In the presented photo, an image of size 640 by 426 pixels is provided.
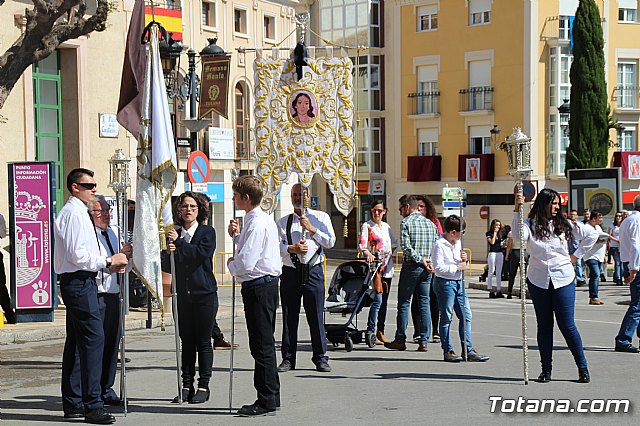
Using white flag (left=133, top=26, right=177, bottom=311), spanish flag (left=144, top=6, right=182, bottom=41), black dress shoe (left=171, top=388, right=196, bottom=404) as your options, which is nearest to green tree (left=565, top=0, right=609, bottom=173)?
spanish flag (left=144, top=6, right=182, bottom=41)

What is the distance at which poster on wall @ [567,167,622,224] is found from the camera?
2984 centimetres

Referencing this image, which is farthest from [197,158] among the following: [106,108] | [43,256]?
[106,108]

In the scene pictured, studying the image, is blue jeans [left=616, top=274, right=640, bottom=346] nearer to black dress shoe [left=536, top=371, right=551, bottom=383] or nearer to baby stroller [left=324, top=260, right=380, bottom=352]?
black dress shoe [left=536, top=371, right=551, bottom=383]

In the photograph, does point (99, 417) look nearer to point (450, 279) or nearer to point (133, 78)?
point (133, 78)

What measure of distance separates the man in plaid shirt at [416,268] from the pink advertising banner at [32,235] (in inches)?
251

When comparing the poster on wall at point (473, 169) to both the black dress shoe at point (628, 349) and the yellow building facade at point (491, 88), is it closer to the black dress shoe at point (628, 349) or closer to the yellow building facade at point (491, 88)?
the yellow building facade at point (491, 88)

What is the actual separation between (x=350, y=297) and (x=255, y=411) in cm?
536

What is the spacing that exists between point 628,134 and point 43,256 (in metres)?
40.2

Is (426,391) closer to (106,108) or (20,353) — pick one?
(20,353)

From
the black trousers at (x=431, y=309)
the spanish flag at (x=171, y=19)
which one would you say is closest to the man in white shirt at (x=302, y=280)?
the black trousers at (x=431, y=309)

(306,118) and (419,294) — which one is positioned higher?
(306,118)

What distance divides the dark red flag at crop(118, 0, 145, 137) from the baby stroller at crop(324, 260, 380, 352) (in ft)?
15.0

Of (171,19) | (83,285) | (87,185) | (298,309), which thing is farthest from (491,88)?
(83,285)

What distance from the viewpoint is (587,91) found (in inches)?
1884
